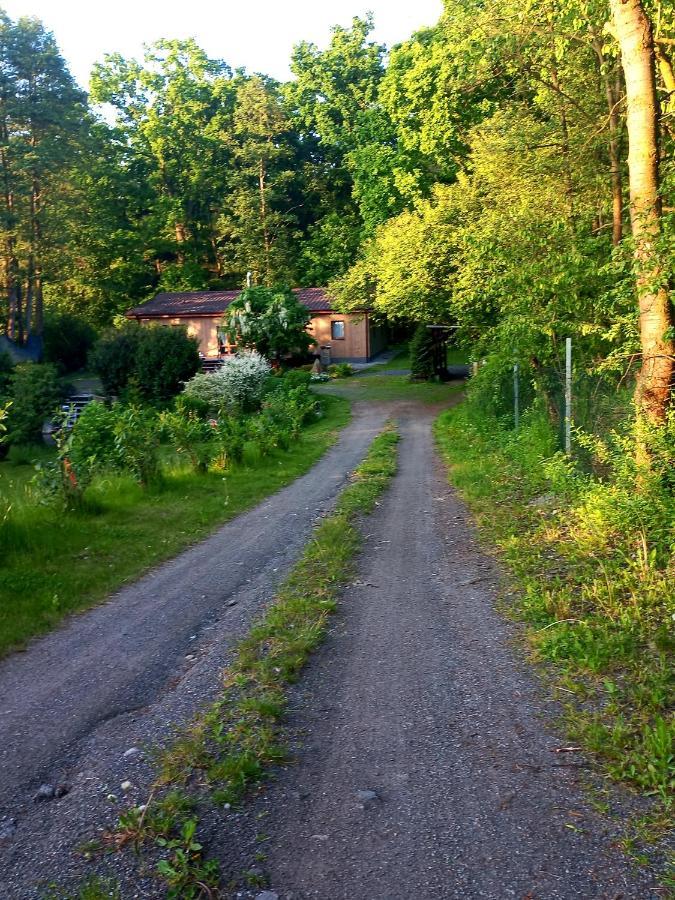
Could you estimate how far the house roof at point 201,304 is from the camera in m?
38.2

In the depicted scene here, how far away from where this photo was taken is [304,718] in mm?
4059

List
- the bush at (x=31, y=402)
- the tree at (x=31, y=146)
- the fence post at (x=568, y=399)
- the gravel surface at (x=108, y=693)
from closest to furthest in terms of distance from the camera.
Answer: the gravel surface at (x=108, y=693), the fence post at (x=568, y=399), the bush at (x=31, y=402), the tree at (x=31, y=146)

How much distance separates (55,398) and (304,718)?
73.6ft

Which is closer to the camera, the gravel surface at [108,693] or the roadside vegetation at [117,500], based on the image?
the gravel surface at [108,693]

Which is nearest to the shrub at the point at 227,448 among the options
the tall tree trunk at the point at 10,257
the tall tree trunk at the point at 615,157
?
the tall tree trunk at the point at 615,157

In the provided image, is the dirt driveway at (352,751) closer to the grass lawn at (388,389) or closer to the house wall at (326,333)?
the grass lawn at (388,389)

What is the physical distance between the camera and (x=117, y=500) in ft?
32.6

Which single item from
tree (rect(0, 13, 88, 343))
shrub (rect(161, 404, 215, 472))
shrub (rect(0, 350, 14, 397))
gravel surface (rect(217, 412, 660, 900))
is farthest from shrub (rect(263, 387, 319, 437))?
tree (rect(0, 13, 88, 343))

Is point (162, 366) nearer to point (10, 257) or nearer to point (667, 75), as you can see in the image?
point (10, 257)

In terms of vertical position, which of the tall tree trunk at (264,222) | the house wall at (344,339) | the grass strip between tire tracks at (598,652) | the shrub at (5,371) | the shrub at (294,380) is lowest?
the grass strip between tire tracks at (598,652)

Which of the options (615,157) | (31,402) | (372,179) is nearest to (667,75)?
(615,157)

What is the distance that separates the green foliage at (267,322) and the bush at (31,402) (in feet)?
24.0

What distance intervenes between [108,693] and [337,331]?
3461 cm

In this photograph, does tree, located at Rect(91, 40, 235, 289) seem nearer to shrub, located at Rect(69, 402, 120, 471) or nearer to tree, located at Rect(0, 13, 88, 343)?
tree, located at Rect(0, 13, 88, 343)
